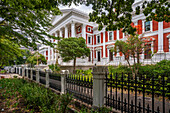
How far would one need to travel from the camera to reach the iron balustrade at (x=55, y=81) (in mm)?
6125

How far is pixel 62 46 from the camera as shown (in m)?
17.5

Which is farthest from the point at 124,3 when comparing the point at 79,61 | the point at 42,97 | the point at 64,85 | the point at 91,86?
the point at 79,61

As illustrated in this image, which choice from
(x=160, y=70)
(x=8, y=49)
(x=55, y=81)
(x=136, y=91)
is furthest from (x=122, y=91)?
(x=8, y=49)

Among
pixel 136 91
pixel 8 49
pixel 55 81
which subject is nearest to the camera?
pixel 136 91

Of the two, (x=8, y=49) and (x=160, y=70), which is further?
(x=160, y=70)

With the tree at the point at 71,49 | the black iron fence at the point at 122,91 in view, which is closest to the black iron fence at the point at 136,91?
the black iron fence at the point at 122,91

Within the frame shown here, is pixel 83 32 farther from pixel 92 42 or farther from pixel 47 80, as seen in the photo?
pixel 47 80

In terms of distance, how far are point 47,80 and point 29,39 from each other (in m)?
3.19

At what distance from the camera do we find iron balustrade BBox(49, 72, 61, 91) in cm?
612

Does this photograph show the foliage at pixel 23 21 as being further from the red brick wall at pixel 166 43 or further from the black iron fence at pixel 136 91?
the red brick wall at pixel 166 43

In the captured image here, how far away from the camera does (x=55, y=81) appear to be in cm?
650

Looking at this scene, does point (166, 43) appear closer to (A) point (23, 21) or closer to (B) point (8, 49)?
(A) point (23, 21)

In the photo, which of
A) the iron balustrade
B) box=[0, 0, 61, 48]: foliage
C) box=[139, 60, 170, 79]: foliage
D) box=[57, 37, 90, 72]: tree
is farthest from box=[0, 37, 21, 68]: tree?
box=[57, 37, 90, 72]: tree

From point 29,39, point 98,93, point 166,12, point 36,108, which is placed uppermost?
point 166,12
